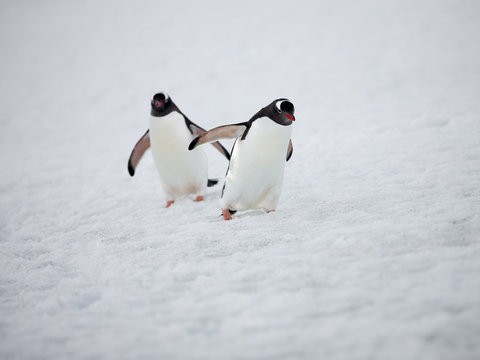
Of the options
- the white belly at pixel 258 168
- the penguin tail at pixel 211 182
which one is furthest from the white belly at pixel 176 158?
the white belly at pixel 258 168

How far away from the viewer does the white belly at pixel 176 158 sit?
3869 mm

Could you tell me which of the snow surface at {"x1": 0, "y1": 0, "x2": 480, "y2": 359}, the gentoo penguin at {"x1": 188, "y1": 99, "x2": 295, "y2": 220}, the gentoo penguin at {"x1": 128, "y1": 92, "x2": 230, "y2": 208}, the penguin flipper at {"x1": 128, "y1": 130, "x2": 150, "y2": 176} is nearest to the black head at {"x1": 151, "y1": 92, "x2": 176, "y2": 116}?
the gentoo penguin at {"x1": 128, "y1": 92, "x2": 230, "y2": 208}

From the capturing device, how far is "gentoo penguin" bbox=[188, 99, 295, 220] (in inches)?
121

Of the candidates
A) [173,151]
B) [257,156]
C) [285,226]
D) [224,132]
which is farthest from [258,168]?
[173,151]

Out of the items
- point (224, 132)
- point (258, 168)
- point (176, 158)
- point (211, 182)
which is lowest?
point (211, 182)

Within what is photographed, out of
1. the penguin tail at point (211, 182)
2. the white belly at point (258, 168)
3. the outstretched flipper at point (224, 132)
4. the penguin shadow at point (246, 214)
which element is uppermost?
the outstretched flipper at point (224, 132)

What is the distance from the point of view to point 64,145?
8602 millimetres

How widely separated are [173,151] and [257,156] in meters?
1.10

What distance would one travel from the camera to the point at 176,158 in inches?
157

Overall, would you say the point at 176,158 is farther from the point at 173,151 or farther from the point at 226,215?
the point at 226,215

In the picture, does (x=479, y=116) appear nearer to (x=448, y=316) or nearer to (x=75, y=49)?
(x=448, y=316)

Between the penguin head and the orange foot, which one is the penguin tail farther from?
the penguin head

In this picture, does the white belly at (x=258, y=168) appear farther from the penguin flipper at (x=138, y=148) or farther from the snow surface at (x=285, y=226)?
the penguin flipper at (x=138, y=148)

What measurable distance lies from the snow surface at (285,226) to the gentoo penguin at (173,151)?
0.28 meters
